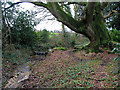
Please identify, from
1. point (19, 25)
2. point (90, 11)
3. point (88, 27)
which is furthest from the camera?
point (19, 25)

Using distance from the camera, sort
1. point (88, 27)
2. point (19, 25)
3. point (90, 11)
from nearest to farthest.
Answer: point (90, 11), point (88, 27), point (19, 25)

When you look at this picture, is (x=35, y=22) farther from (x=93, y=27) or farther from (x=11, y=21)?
(x=93, y=27)

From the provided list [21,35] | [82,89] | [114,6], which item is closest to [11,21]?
[21,35]

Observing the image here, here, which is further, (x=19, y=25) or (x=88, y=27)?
(x=19, y=25)

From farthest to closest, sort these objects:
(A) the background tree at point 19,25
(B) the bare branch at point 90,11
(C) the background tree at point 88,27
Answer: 1. (A) the background tree at point 19,25
2. (C) the background tree at point 88,27
3. (B) the bare branch at point 90,11

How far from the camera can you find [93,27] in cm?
711

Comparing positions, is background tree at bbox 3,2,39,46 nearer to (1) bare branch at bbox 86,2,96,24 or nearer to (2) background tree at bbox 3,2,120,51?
(2) background tree at bbox 3,2,120,51

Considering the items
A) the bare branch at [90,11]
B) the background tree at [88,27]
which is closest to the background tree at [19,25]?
the background tree at [88,27]

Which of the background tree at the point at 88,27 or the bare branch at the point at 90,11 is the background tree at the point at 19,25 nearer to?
the background tree at the point at 88,27

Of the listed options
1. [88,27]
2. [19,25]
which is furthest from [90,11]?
[19,25]

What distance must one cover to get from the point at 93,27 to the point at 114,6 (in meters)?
6.54

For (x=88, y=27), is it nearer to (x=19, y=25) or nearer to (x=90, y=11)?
(x=90, y=11)

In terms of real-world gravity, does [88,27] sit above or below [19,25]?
below

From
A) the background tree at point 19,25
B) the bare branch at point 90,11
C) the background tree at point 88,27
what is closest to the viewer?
the bare branch at point 90,11
